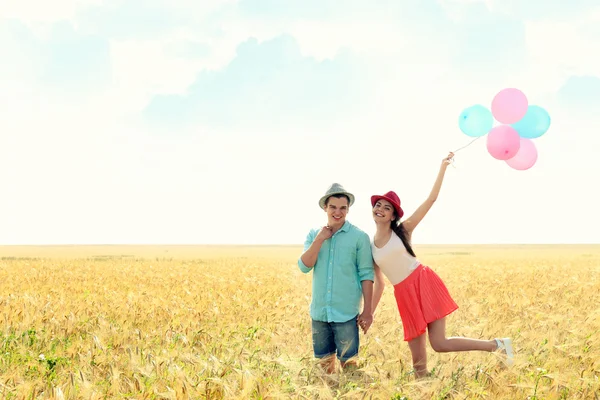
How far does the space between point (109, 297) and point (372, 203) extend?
7.74 meters

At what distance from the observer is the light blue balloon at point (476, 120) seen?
7105 mm

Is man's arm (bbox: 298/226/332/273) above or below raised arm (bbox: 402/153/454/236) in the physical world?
below

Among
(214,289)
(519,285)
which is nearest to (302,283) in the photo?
(214,289)

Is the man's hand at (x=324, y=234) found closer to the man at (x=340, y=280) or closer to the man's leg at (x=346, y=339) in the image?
the man at (x=340, y=280)

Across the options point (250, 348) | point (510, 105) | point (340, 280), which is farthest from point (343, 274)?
point (510, 105)

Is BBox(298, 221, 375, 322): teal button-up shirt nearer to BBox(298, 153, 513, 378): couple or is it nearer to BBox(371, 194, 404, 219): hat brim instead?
BBox(298, 153, 513, 378): couple

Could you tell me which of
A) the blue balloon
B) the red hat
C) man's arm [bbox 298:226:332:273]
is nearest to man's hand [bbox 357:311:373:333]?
man's arm [bbox 298:226:332:273]

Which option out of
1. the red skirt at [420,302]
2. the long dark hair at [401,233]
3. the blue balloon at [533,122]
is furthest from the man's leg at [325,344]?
the blue balloon at [533,122]

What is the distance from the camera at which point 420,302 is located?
5.18 m

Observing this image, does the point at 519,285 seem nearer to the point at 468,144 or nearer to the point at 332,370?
the point at 468,144

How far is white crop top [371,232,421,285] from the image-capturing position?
5137mm

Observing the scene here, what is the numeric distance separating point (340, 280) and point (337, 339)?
→ 0.58 metres

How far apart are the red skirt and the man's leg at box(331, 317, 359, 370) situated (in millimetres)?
525

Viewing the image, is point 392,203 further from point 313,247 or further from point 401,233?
point 313,247
